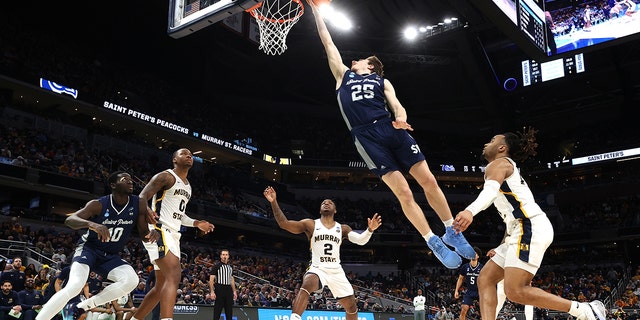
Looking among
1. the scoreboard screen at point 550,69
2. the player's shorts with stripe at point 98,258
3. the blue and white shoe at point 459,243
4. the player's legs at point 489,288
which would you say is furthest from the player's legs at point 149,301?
the scoreboard screen at point 550,69

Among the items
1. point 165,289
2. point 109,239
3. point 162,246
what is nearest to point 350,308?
point 165,289

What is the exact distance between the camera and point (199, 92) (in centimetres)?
4062

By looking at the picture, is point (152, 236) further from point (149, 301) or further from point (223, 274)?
point (223, 274)

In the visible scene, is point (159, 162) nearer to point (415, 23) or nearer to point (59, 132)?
point (59, 132)

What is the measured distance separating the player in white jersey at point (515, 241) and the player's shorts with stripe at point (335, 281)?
2.60 meters

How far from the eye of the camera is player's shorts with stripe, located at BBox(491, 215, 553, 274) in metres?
6.08

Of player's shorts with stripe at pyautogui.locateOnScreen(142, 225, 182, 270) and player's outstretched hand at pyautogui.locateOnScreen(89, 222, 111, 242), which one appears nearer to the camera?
player's outstretched hand at pyautogui.locateOnScreen(89, 222, 111, 242)

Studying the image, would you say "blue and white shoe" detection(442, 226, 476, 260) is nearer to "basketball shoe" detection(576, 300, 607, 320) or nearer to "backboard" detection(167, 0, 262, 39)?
"basketball shoe" detection(576, 300, 607, 320)

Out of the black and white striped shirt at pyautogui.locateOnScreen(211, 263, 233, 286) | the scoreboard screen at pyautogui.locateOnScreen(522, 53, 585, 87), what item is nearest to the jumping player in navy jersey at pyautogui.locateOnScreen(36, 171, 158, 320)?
the black and white striped shirt at pyautogui.locateOnScreen(211, 263, 233, 286)

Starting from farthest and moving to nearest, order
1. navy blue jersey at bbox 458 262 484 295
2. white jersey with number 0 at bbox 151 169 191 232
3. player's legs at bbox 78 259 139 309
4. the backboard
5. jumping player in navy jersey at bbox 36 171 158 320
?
navy blue jersey at bbox 458 262 484 295 → the backboard → white jersey with number 0 at bbox 151 169 191 232 → player's legs at bbox 78 259 139 309 → jumping player in navy jersey at bbox 36 171 158 320

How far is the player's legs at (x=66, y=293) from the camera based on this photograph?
6395 mm

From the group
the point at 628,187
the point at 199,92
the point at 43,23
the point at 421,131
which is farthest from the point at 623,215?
the point at 43,23

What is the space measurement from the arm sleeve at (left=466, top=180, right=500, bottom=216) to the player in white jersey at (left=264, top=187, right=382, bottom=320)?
2944 millimetres

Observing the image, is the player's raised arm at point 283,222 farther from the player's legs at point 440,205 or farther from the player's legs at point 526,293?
the player's legs at point 526,293
